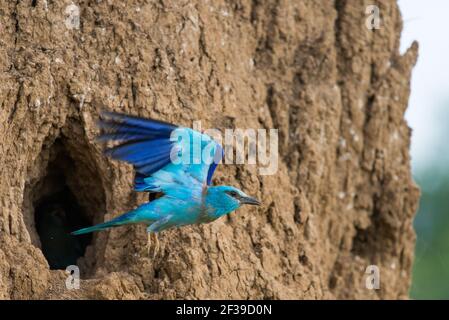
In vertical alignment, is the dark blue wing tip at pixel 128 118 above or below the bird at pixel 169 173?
above

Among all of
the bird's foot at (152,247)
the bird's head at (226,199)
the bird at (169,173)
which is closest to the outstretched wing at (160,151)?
the bird at (169,173)

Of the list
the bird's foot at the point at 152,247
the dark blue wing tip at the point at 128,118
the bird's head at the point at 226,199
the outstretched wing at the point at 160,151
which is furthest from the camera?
the bird's foot at the point at 152,247

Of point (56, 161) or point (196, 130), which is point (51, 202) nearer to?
point (56, 161)

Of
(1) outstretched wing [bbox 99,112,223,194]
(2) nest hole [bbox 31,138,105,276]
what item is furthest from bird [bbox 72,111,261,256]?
(2) nest hole [bbox 31,138,105,276]

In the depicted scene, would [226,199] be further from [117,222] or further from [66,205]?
[66,205]

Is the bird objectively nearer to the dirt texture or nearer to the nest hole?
the dirt texture

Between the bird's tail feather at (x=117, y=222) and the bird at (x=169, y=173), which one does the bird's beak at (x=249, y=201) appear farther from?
the bird's tail feather at (x=117, y=222)
